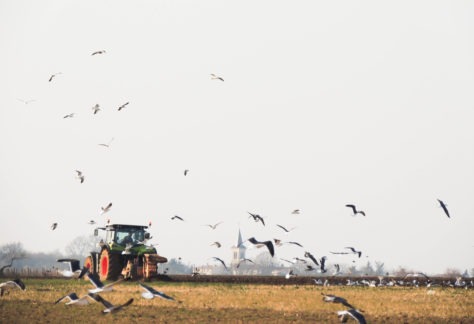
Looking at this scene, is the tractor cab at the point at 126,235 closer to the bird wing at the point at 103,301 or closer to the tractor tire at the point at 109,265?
the tractor tire at the point at 109,265

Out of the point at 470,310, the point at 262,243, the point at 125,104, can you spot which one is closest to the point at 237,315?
the point at 262,243

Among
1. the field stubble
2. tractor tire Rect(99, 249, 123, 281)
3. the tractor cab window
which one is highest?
the tractor cab window

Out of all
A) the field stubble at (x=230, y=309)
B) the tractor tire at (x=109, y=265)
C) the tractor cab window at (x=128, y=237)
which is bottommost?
the field stubble at (x=230, y=309)

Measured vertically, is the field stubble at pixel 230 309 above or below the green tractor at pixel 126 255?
below

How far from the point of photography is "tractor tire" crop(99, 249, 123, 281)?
39.4 m

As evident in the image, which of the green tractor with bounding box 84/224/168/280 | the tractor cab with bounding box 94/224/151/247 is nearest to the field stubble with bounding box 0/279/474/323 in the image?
the green tractor with bounding box 84/224/168/280

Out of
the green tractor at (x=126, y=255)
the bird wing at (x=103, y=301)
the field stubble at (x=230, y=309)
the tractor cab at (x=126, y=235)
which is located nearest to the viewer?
the bird wing at (x=103, y=301)

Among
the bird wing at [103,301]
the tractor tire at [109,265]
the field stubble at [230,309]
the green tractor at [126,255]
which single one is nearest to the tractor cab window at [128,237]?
the green tractor at [126,255]

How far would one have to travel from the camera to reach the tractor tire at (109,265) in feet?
129

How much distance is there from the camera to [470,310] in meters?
25.8

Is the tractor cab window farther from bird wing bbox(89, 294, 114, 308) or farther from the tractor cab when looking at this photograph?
bird wing bbox(89, 294, 114, 308)

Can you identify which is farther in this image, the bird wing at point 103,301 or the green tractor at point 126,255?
the green tractor at point 126,255

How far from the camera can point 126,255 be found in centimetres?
4075

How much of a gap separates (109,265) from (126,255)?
1.61 meters
